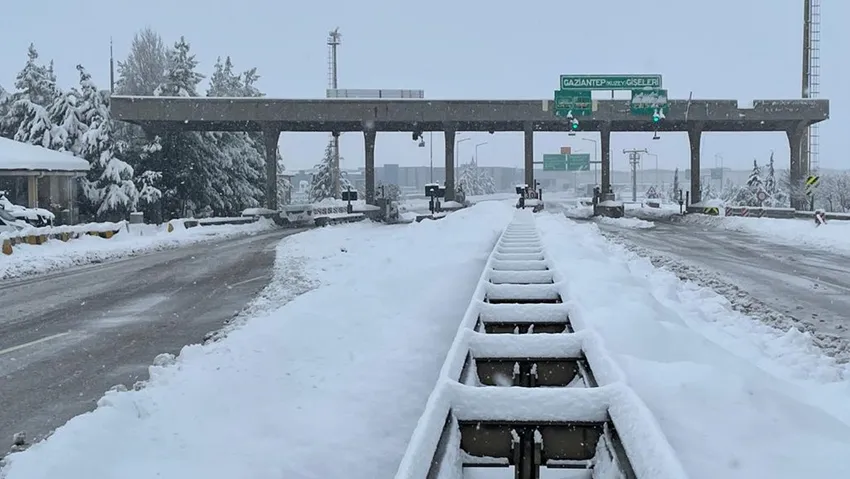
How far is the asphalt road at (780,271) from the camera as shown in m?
11.5

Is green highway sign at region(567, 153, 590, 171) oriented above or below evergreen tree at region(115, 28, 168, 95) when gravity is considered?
below

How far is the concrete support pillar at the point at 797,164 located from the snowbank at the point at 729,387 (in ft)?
137

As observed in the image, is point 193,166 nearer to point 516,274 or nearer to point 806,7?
point 806,7

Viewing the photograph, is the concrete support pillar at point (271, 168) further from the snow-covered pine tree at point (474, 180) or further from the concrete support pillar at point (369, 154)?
the snow-covered pine tree at point (474, 180)

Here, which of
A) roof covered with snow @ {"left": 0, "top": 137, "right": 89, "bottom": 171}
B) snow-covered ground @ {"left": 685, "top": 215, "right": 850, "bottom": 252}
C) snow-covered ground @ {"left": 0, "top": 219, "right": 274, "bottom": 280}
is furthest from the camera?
roof covered with snow @ {"left": 0, "top": 137, "right": 89, "bottom": 171}

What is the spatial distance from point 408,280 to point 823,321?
Answer: 604cm

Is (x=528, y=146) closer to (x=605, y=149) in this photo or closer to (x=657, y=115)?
(x=605, y=149)

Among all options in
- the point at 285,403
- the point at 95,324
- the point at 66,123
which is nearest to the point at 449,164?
the point at 66,123

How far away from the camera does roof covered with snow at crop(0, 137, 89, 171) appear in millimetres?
32562

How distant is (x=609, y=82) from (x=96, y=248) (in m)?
33.0

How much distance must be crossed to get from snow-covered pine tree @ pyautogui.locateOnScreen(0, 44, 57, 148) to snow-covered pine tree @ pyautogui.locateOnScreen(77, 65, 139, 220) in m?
2.04

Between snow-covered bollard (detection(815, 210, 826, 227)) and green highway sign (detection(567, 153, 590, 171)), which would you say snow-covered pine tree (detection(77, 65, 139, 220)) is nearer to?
snow-covered bollard (detection(815, 210, 826, 227))

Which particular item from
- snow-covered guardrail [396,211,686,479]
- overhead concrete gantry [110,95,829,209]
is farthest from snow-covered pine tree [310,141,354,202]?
snow-covered guardrail [396,211,686,479]

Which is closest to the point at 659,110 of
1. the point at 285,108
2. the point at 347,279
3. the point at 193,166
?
the point at 285,108
